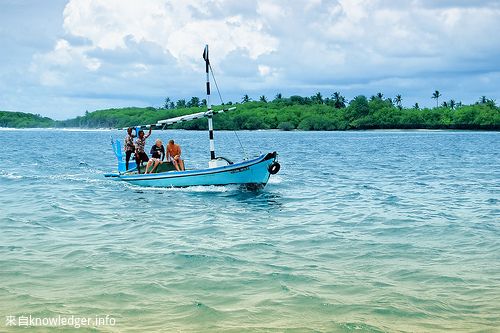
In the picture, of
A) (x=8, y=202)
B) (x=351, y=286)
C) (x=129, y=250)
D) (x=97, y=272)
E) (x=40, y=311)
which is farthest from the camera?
(x=8, y=202)

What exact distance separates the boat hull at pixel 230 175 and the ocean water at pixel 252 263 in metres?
1.16

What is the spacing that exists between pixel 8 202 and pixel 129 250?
34.0 feet

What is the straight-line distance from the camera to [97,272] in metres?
11.6

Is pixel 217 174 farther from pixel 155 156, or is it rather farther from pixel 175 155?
pixel 155 156

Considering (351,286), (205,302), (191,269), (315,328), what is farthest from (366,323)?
(191,269)

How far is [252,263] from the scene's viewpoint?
12.4 meters

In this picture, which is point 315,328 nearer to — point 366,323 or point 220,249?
point 366,323

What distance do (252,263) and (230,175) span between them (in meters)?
12.4

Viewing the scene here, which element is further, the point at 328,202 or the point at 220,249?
the point at 328,202

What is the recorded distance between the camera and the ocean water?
9.20 metres

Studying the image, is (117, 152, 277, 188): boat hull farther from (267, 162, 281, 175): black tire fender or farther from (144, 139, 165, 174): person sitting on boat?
(144, 139, 165, 174): person sitting on boat

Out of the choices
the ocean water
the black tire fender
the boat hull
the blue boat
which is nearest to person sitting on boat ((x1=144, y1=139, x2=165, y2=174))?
the blue boat

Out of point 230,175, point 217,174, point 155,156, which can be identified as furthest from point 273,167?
point 155,156

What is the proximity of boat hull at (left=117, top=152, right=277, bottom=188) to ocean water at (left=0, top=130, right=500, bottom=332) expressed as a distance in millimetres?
1157
